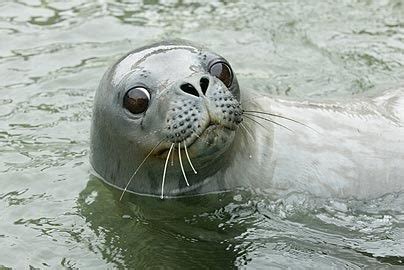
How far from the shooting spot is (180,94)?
556cm

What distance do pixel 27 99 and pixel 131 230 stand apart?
236 centimetres

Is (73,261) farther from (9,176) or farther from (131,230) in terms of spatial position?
(9,176)

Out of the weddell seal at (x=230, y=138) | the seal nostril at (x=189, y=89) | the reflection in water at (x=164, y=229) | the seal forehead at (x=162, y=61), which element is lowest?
the reflection in water at (x=164, y=229)

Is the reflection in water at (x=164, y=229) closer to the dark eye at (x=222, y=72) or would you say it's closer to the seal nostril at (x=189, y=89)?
the dark eye at (x=222, y=72)

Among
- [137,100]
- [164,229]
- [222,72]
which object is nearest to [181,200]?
[164,229]

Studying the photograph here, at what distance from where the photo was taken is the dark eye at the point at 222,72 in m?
5.88

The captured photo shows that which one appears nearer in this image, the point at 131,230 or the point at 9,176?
the point at 131,230

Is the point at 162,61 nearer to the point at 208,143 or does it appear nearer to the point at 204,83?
the point at 204,83

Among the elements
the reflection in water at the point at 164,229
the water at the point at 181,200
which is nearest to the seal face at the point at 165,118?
the reflection in water at the point at 164,229

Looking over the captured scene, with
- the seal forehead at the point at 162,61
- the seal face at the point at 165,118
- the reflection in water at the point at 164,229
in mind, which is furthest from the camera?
the seal forehead at the point at 162,61

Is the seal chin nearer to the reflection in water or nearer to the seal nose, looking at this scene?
the seal nose

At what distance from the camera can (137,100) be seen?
19.0 feet

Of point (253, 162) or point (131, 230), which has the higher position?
point (253, 162)

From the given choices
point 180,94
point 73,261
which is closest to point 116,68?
point 180,94
